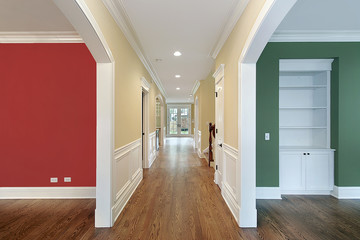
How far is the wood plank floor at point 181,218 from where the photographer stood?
2113mm

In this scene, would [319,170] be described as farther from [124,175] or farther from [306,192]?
[124,175]

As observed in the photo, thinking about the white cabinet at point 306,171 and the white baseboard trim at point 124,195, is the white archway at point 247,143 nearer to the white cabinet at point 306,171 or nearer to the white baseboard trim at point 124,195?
the white cabinet at point 306,171

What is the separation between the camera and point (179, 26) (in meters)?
2.84

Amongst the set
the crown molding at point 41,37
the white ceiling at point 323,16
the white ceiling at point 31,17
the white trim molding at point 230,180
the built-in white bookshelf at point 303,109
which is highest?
the white ceiling at point 323,16

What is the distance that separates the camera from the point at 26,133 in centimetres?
305

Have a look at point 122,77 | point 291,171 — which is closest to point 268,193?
point 291,171

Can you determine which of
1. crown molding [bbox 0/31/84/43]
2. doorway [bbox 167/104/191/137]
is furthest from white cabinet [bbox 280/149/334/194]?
doorway [bbox 167/104/191/137]

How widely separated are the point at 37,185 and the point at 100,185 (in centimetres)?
169

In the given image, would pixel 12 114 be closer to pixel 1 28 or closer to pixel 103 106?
pixel 1 28

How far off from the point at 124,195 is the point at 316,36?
13.5 feet

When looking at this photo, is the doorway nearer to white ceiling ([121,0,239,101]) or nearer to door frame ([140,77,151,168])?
door frame ([140,77,151,168])

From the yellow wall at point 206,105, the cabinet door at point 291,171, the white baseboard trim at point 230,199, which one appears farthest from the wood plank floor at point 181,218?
the yellow wall at point 206,105

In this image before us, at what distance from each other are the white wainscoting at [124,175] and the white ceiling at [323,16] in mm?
3172

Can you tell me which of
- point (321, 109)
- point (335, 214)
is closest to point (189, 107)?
point (321, 109)
